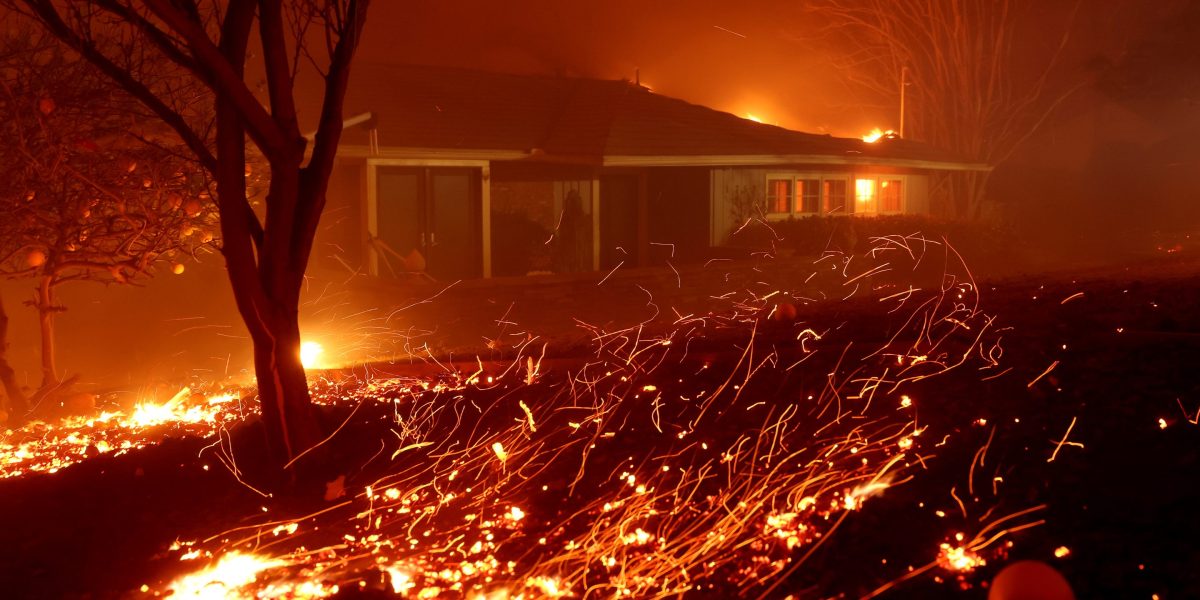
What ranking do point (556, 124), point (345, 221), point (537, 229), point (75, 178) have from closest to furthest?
point (75, 178)
point (345, 221)
point (537, 229)
point (556, 124)

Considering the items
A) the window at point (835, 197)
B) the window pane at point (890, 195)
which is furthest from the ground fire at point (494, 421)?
the window pane at point (890, 195)

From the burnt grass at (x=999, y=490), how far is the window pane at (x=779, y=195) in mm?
16943

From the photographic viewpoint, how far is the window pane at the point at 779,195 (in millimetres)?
24016

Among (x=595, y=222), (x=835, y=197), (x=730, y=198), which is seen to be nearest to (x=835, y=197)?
(x=835, y=197)

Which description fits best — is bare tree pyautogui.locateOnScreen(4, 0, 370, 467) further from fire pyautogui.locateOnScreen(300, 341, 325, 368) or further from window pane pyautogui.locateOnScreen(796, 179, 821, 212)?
window pane pyautogui.locateOnScreen(796, 179, 821, 212)

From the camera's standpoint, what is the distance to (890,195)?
1099 inches

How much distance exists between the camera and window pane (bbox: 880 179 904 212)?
90.4 ft

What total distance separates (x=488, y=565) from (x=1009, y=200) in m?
37.5

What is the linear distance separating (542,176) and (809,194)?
24.4ft

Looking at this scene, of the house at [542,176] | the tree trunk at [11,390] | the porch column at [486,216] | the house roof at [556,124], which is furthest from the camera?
the porch column at [486,216]

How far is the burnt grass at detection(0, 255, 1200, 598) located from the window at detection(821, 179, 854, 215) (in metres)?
18.5

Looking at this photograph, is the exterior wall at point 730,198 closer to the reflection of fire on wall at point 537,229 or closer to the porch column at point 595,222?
the porch column at point 595,222

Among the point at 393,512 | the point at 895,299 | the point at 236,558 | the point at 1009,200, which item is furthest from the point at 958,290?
the point at 1009,200

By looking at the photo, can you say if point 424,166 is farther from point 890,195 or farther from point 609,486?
point 609,486
